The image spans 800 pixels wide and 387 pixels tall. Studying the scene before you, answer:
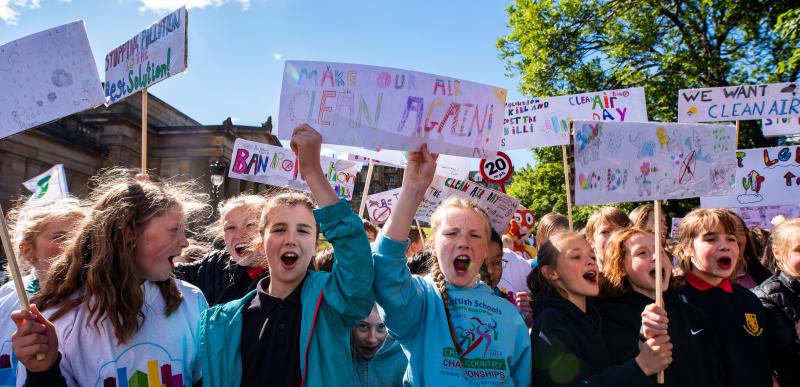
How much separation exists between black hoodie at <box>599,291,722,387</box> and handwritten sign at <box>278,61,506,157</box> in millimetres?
1183

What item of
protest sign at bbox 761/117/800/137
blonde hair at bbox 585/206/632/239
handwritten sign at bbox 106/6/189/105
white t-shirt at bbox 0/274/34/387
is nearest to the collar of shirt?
blonde hair at bbox 585/206/632/239

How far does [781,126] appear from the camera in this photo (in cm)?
596

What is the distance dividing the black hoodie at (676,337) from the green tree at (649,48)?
41.4ft

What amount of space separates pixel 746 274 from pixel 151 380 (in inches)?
189

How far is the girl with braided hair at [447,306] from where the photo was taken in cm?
201

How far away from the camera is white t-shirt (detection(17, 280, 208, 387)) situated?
1.91 m

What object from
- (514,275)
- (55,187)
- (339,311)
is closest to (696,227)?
(514,275)

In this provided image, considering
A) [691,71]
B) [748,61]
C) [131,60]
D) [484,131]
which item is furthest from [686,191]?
[748,61]

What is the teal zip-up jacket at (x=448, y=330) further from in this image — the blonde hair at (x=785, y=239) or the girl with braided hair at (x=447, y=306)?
the blonde hair at (x=785, y=239)

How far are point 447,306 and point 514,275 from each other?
2.62 metres

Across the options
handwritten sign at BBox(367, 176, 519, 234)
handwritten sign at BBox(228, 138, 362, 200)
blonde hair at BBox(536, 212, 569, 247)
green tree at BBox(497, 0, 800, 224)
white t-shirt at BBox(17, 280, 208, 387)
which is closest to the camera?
white t-shirt at BBox(17, 280, 208, 387)

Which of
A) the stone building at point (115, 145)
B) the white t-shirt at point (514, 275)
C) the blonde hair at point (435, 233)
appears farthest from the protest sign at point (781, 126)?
the stone building at point (115, 145)

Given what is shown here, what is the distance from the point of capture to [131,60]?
431cm

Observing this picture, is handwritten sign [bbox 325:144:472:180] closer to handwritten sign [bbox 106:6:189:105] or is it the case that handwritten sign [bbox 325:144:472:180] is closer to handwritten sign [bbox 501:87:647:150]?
handwritten sign [bbox 501:87:647:150]
